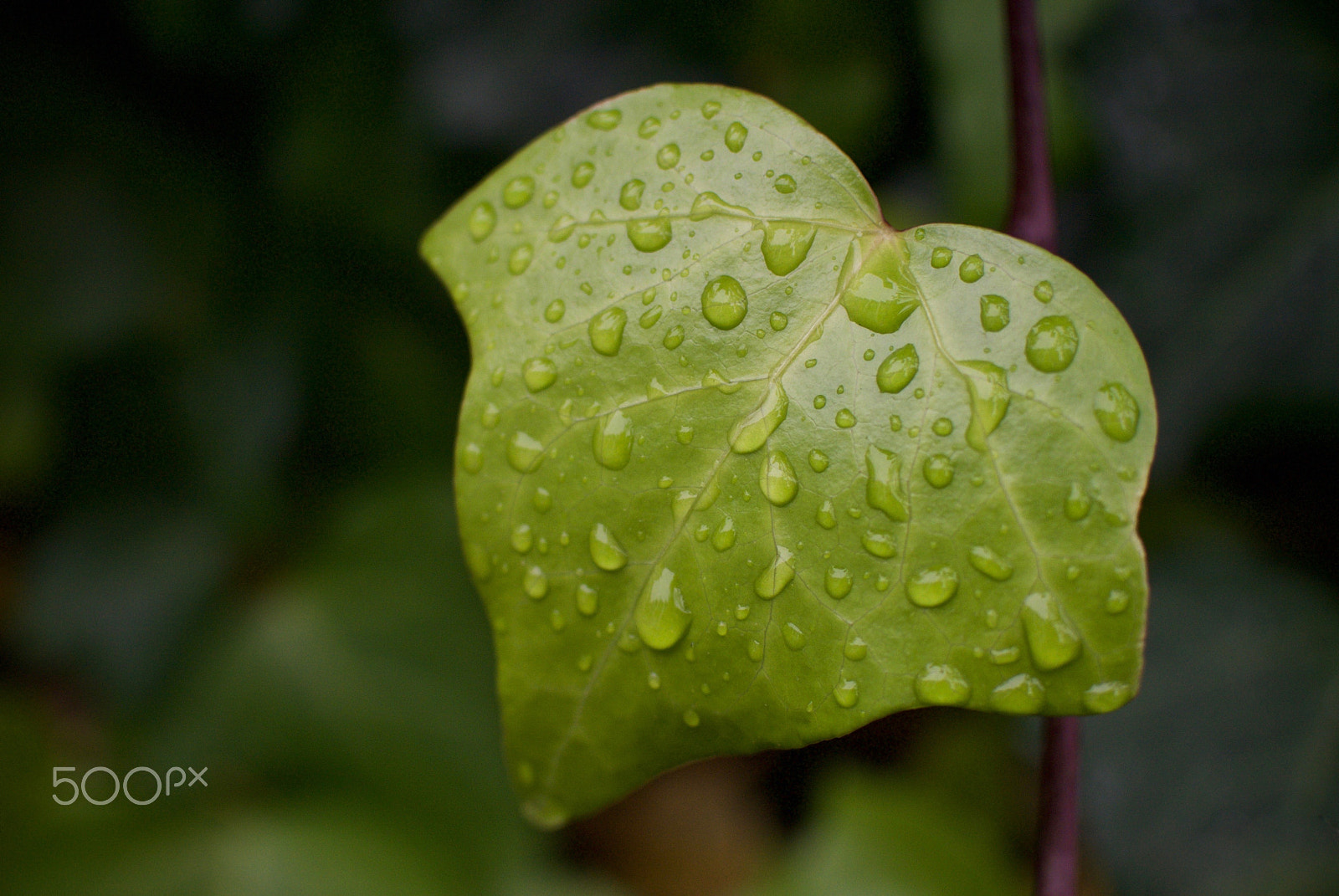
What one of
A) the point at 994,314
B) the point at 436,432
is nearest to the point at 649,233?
the point at 994,314

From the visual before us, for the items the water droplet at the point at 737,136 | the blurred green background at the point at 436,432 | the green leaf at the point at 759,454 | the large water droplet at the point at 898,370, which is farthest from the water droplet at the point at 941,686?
the blurred green background at the point at 436,432

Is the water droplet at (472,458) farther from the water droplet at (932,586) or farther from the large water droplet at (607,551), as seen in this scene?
the water droplet at (932,586)

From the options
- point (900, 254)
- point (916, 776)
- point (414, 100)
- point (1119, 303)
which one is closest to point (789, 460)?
point (900, 254)

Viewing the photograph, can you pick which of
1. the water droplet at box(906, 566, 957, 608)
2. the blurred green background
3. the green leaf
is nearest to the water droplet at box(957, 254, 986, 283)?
the green leaf

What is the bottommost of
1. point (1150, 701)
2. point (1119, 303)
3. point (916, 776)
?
point (916, 776)

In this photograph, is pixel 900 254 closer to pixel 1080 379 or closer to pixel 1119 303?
pixel 1080 379

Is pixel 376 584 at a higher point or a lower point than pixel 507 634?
lower

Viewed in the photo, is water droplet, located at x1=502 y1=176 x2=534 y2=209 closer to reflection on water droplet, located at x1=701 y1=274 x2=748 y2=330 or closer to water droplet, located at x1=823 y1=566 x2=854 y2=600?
reflection on water droplet, located at x1=701 y1=274 x2=748 y2=330
